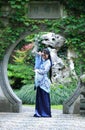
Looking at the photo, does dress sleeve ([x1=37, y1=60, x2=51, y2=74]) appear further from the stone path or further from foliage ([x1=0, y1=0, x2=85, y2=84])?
the stone path

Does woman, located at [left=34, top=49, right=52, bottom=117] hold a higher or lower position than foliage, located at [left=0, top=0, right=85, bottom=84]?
lower

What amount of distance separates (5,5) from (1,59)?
4.57ft

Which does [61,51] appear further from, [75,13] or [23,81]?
[75,13]

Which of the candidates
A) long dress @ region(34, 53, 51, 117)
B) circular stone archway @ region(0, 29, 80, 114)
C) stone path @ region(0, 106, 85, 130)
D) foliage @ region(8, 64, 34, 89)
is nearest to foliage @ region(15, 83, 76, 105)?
foliage @ region(8, 64, 34, 89)

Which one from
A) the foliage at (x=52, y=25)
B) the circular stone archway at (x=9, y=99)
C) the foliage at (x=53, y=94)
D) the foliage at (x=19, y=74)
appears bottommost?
the foliage at (x=53, y=94)

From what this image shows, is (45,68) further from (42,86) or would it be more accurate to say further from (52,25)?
(52,25)

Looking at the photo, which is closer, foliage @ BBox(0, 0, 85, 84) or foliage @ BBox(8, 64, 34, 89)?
foliage @ BBox(0, 0, 85, 84)

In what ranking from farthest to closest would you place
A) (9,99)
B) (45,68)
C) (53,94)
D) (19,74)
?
(19,74) < (53,94) < (9,99) < (45,68)

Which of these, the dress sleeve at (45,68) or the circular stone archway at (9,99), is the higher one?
the dress sleeve at (45,68)

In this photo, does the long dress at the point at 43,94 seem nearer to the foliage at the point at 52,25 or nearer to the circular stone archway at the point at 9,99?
the circular stone archway at the point at 9,99

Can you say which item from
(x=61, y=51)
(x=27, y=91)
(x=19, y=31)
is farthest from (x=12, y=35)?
(x=61, y=51)

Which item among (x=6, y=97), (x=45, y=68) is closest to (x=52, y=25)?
(x=45, y=68)

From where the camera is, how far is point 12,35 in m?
11.3

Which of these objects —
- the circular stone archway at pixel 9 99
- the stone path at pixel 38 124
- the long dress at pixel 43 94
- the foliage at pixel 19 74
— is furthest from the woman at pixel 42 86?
the foliage at pixel 19 74
